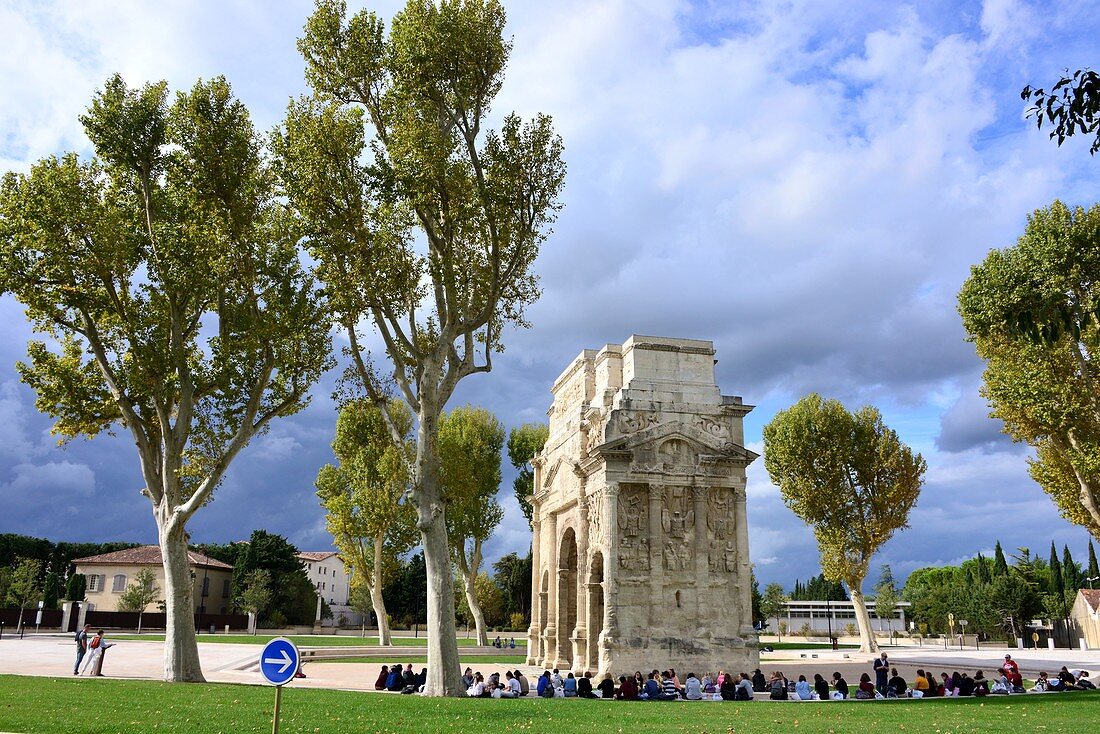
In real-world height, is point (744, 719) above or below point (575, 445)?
below

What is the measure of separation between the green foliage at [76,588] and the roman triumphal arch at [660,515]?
45.6m

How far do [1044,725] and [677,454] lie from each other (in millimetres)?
14601

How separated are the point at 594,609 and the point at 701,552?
458cm

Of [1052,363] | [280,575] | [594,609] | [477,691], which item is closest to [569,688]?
[477,691]

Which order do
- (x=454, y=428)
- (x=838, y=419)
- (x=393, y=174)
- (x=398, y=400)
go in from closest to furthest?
(x=393, y=174) → (x=838, y=419) → (x=454, y=428) → (x=398, y=400)

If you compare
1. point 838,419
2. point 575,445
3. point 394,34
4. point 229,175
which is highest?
point 394,34

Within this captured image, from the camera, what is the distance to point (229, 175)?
70.9ft

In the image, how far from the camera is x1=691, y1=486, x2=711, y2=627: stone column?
26.9m

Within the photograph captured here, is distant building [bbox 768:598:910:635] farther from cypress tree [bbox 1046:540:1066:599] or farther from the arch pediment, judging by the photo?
the arch pediment

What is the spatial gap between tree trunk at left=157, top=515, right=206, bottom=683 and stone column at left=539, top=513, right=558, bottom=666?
15340 mm

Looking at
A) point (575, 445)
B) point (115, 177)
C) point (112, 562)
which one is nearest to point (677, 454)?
point (575, 445)

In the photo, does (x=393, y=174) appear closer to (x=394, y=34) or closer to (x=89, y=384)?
(x=394, y=34)

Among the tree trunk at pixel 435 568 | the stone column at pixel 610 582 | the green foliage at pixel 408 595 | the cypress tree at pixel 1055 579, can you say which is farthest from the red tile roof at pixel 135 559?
the cypress tree at pixel 1055 579

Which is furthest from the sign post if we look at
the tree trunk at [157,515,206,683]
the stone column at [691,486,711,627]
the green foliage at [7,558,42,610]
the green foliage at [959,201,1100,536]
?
the green foliage at [7,558,42,610]
